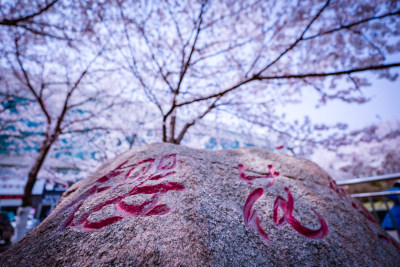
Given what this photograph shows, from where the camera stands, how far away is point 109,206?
5.07 ft

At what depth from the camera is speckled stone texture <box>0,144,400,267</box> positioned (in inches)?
47.3

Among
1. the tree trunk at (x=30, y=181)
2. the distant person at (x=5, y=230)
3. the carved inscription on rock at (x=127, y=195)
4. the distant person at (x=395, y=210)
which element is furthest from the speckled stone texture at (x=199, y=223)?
the distant person at (x=5, y=230)

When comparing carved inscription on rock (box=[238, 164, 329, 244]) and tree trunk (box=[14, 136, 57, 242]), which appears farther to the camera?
tree trunk (box=[14, 136, 57, 242])

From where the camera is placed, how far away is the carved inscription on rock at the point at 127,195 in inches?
57.1

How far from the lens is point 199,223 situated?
1.33 meters

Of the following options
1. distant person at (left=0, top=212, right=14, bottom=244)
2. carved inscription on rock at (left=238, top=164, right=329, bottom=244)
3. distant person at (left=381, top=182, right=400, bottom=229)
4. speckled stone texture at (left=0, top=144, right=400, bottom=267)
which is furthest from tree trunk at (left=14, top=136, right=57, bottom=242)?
distant person at (left=381, top=182, right=400, bottom=229)

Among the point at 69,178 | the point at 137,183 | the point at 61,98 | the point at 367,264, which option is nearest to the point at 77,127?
the point at 61,98

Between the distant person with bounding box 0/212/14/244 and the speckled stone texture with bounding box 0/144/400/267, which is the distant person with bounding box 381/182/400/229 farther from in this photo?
the distant person with bounding box 0/212/14/244

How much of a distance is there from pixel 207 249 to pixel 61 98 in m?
9.76

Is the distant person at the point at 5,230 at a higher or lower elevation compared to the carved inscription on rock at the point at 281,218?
lower

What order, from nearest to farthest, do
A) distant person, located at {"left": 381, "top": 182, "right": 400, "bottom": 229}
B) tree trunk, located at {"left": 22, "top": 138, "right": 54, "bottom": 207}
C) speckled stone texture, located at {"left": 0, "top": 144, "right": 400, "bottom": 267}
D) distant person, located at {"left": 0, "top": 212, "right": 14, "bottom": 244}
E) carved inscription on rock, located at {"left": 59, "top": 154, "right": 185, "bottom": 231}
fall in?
→ 1. speckled stone texture, located at {"left": 0, "top": 144, "right": 400, "bottom": 267}
2. carved inscription on rock, located at {"left": 59, "top": 154, "right": 185, "bottom": 231}
3. distant person, located at {"left": 381, "top": 182, "right": 400, "bottom": 229}
4. tree trunk, located at {"left": 22, "top": 138, "right": 54, "bottom": 207}
5. distant person, located at {"left": 0, "top": 212, "right": 14, "bottom": 244}

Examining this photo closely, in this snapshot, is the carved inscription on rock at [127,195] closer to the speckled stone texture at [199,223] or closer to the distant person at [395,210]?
the speckled stone texture at [199,223]

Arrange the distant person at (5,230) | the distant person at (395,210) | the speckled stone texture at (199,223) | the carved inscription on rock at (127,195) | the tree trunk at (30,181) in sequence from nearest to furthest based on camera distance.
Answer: the speckled stone texture at (199,223) < the carved inscription on rock at (127,195) < the distant person at (395,210) < the tree trunk at (30,181) < the distant person at (5,230)

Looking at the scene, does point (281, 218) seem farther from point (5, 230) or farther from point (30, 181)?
point (5, 230)
